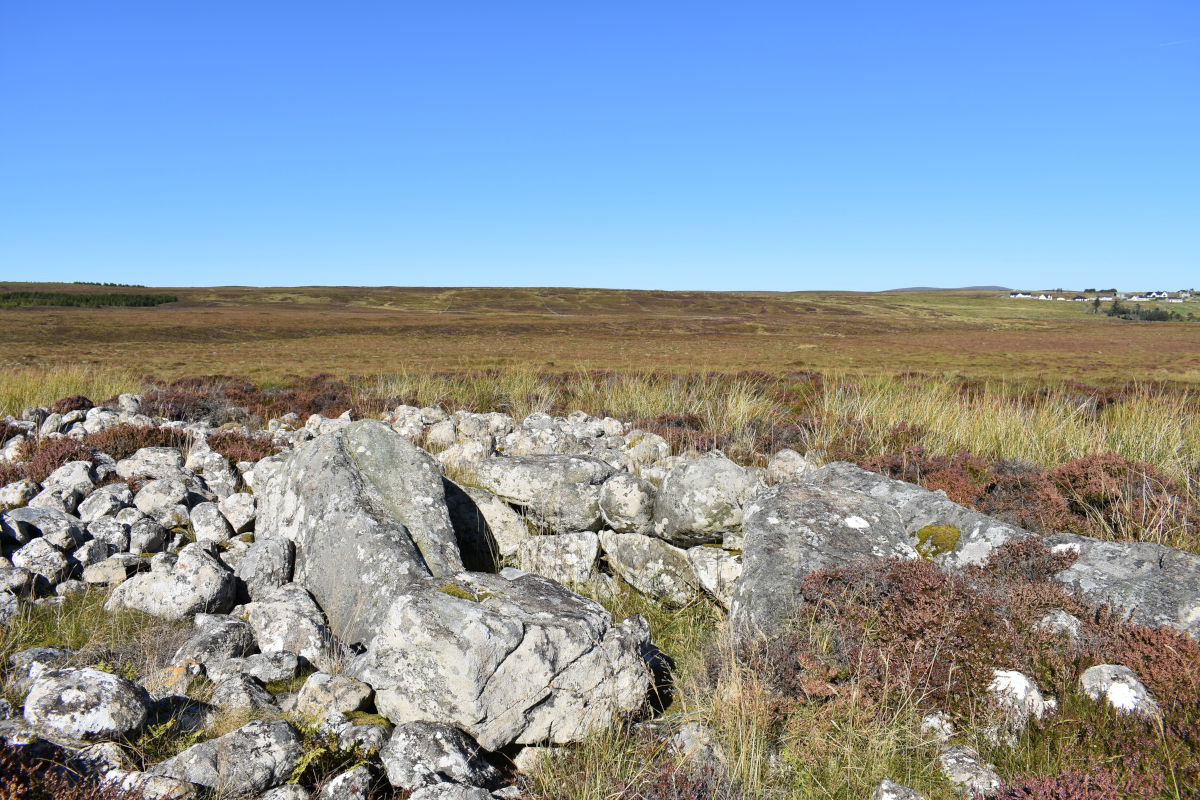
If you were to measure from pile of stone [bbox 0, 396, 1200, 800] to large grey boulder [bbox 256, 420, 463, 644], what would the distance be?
0.06 ft

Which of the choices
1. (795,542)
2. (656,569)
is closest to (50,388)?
(656,569)

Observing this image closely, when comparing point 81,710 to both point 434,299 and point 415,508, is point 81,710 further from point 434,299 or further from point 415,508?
point 434,299

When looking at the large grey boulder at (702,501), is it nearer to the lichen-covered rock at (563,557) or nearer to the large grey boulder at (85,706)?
the lichen-covered rock at (563,557)

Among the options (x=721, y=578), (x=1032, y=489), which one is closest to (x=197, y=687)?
(x=721, y=578)

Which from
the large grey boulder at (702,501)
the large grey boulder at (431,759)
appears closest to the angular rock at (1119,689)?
the large grey boulder at (702,501)

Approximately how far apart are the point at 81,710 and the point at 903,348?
48.4 m

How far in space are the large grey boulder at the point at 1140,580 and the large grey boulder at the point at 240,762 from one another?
15.3 ft

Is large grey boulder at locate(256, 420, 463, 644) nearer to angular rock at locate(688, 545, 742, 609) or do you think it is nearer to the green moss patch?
angular rock at locate(688, 545, 742, 609)

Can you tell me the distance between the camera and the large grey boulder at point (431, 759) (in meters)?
3.16

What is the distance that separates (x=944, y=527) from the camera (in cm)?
530

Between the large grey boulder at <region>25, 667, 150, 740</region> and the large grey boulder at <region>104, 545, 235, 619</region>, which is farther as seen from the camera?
the large grey boulder at <region>104, 545, 235, 619</region>

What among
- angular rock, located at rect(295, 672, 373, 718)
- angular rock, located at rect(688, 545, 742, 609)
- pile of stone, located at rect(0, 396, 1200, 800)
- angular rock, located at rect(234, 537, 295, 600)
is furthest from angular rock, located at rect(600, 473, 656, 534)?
angular rock, located at rect(295, 672, 373, 718)

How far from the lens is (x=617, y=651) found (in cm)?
390

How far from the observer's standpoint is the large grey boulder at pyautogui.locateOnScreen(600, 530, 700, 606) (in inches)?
230
